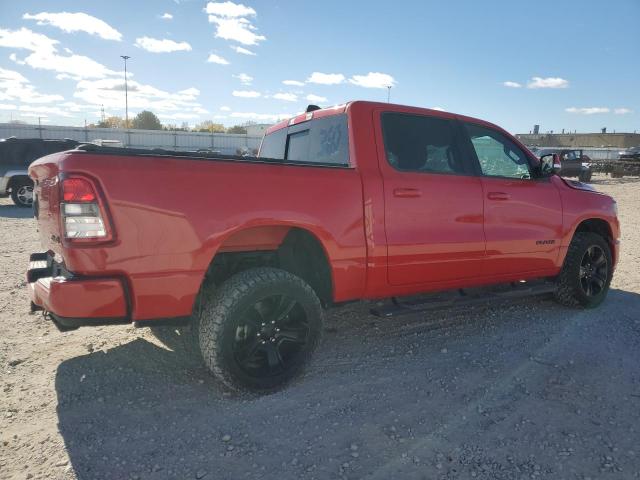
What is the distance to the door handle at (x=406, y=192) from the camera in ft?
11.0

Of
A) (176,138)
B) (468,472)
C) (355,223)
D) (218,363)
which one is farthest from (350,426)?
(176,138)

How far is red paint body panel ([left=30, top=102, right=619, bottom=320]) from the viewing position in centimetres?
251

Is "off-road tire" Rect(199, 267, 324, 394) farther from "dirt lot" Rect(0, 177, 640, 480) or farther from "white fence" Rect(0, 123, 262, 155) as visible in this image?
"white fence" Rect(0, 123, 262, 155)

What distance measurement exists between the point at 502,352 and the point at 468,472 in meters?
1.66

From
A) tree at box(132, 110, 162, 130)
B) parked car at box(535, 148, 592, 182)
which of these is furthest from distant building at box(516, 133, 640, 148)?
tree at box(132, 110, 162, 130)

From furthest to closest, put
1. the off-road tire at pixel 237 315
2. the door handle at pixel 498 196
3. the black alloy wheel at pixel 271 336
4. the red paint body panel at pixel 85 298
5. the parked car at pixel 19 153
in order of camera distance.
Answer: the parked car at pixel 19 153
the door handle at pixel 498 196
the black alloy wheel at pixel 271 336
the off-road tire at pixel 237 315
the red paint body panel at pixel 85 298

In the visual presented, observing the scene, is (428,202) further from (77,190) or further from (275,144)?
(77,190)

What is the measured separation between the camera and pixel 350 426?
2.69m

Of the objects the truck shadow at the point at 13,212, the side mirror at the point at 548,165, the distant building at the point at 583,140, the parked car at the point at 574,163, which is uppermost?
the distant building at the point at 583,140

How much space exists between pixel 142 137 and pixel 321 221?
42810 millimetres

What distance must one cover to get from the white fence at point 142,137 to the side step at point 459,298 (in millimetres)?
30613

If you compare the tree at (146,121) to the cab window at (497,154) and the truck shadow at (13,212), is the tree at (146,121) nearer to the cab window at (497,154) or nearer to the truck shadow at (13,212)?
the truck shadow at (13,212)

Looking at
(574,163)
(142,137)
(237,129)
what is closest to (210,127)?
(237,129)

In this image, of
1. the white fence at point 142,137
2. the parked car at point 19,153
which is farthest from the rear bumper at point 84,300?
the white fence at point 142,137
